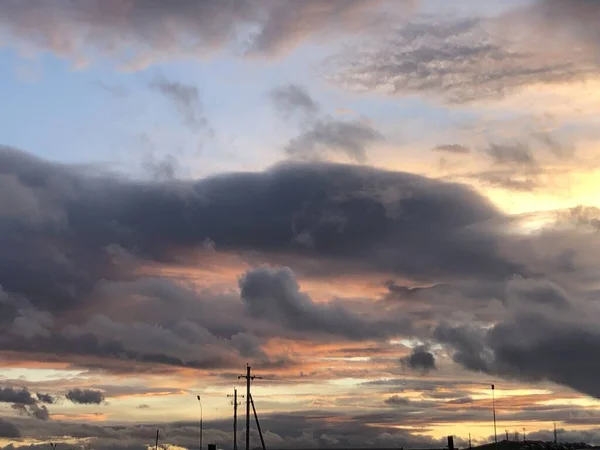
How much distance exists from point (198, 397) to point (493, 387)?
218 feet

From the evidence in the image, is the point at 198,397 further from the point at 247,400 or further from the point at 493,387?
the point at 493,387

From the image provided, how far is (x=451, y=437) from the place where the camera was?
568 ft

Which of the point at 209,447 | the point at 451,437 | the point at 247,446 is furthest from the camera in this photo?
the point at 451,437

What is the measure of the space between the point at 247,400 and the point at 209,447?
14311 millimetres

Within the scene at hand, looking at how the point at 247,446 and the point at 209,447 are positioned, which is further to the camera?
the point at 209,447

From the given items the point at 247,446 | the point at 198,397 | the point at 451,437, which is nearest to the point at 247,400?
the point at 247,446

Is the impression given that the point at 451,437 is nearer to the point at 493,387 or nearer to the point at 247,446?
the point at 493,387

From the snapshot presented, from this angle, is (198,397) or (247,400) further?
(198,397)

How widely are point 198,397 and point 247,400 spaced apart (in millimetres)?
35980

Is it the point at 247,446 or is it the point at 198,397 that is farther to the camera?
the point at 198,397

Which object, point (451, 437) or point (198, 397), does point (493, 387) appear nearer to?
point (451, 437)

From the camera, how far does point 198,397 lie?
174375mm

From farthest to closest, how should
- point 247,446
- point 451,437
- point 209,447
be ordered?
1. point 451,437
2. point 209,447
3. point 247,446

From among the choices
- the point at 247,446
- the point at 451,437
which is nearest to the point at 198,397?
the point at 247,446
